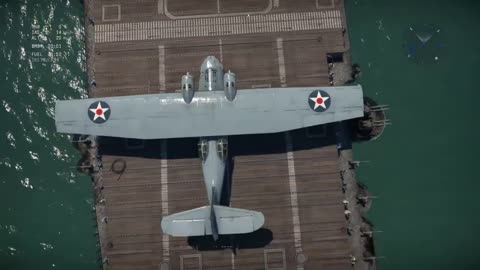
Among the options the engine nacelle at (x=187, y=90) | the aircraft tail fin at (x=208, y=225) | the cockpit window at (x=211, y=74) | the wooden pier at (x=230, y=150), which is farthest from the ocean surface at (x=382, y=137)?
the cockpit window at (x=211, y=74)

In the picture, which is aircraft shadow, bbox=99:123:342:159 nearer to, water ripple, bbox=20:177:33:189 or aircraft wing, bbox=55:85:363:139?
aircraft wing, bbox=55:85:363:139

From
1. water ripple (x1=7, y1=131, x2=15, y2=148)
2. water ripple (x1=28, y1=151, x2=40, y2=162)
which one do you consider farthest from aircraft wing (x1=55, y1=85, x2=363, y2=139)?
water ripple (x1=7, y1=131, x2=15, y2=148)

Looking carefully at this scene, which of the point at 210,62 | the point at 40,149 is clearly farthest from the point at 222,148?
the point at 40,149

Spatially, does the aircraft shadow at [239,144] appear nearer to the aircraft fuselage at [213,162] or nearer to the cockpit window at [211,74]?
the aircraft fuselage at [213,162]

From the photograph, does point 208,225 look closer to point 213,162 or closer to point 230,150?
point 213,162

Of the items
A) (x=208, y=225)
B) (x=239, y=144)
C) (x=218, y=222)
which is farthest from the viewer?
(x=239, y=144)

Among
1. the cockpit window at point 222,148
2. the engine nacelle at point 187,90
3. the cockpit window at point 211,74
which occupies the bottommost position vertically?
the cockpit window at point 222,148
